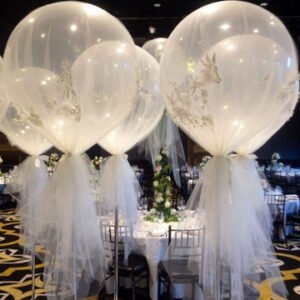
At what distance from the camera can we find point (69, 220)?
2625 mm

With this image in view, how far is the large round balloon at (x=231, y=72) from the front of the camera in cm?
223

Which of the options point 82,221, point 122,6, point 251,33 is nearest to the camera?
point 251,33

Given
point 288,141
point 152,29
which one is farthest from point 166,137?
point 288,141

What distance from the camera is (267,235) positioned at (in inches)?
108

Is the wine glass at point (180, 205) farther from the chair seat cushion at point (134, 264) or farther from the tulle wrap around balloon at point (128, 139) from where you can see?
the tulle wrap around balloon at point (128, 139)

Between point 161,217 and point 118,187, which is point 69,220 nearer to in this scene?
point 118,187

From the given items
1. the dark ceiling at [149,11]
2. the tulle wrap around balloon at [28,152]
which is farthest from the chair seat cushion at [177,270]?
the dark ceiling at [149,11]

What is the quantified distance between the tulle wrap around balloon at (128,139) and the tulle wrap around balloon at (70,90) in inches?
19.3

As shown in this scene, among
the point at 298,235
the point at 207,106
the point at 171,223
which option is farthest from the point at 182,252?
the point at 298,235

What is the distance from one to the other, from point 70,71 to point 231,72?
96 centimetres

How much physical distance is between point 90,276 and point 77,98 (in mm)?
1653

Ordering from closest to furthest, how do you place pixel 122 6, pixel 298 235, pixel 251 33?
pixel 251 33
pixel 298 235
pixel 122 6

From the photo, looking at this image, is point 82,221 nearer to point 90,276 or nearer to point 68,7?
point 90,276

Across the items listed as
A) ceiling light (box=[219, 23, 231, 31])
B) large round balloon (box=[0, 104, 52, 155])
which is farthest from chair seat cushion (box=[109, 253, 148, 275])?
ceiling light (box=[219, 23, 231, 31])
